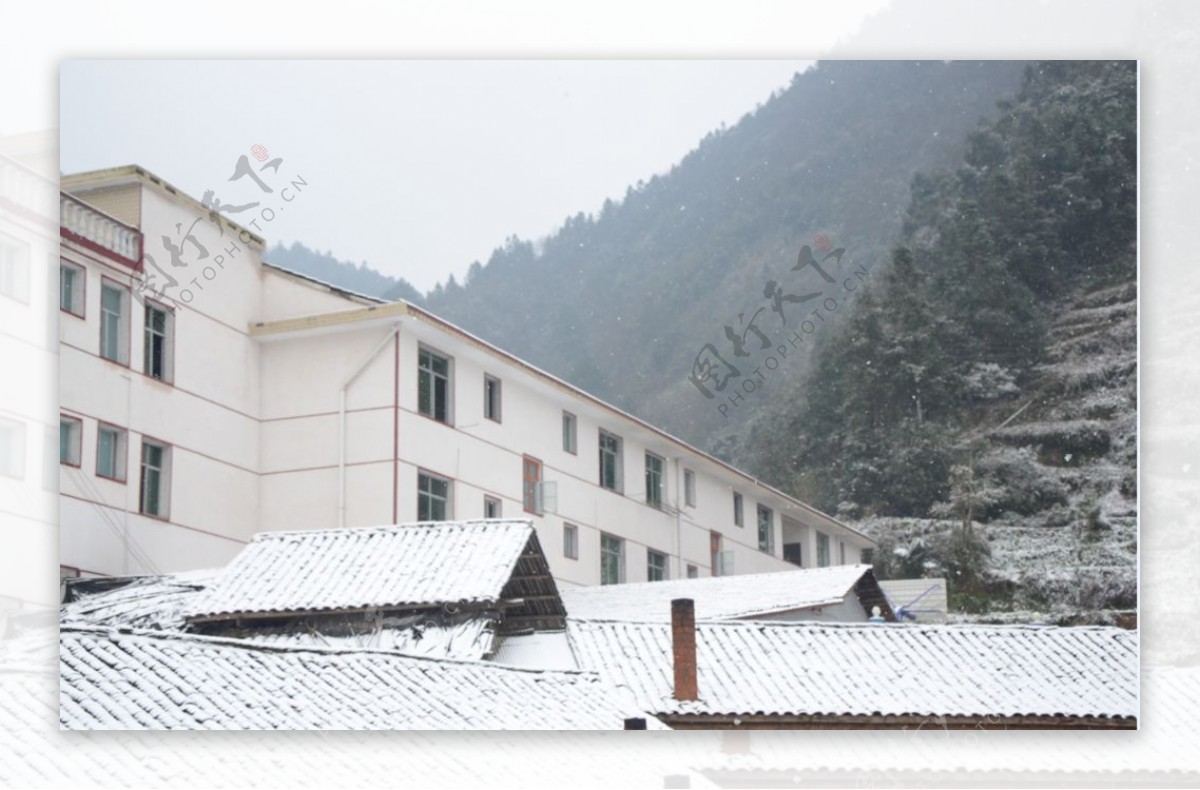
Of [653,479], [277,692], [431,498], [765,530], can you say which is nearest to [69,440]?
[277,692]

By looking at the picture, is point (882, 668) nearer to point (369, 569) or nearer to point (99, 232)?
point (369, 569)

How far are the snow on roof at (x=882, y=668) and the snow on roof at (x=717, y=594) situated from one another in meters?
0.06

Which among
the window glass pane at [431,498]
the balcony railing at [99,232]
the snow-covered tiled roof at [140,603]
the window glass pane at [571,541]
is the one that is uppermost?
the balcony railing at [99,232]

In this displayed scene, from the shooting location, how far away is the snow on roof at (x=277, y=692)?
7879 mm

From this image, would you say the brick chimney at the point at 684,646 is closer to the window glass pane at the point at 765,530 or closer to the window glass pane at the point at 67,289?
the window glass pane at the point at 765,530

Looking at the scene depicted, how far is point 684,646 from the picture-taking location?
8.68 meters

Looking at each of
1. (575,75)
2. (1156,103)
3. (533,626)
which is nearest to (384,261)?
(575,75)

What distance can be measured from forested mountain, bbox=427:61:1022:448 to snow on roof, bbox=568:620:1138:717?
102cm

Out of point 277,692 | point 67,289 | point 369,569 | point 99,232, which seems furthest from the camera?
point 369,569

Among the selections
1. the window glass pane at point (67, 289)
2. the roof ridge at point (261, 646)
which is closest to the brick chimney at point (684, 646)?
the roof ridge at point (261, 646)

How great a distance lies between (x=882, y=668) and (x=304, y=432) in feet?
9.39

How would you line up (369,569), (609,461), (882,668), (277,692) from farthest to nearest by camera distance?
(609,461) < (882,668) < (369,569) < (277,692)

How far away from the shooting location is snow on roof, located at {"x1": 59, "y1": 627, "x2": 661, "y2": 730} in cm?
788

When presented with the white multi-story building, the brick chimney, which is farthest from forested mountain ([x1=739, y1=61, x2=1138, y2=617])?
the brick chimney
